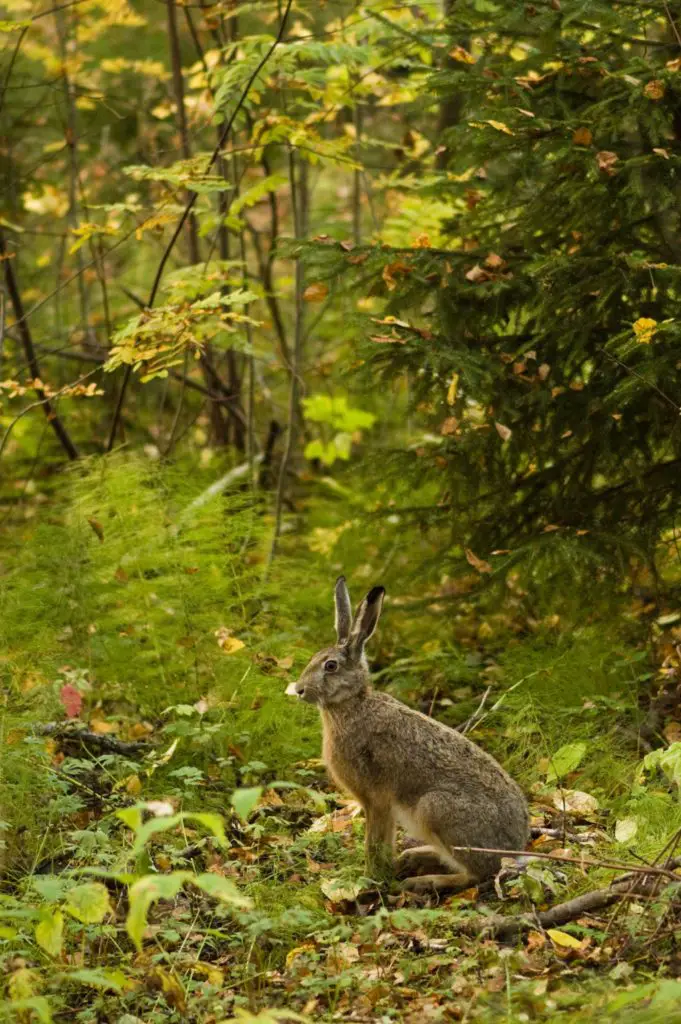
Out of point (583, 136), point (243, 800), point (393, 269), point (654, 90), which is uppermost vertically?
point (654, 90)

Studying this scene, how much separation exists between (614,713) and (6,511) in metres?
6.28

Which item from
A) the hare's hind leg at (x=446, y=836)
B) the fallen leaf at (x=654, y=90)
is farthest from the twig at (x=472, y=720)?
the fallen leaf at (x=654, y=90)

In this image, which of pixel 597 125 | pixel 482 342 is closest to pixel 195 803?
pixel 482 342

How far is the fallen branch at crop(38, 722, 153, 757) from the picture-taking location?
6.88m

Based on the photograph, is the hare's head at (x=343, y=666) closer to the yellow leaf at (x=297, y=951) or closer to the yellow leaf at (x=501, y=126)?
the yellow leaf at (x=297, y=951)

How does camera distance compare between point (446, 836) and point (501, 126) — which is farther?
point (501, 126)

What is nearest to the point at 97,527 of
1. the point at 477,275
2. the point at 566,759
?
the point at 477,275

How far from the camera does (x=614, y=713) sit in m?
7.02

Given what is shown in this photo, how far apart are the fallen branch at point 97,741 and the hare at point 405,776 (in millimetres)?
1403

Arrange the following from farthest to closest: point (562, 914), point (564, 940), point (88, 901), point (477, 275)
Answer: point (477, 275) < point (562, 914) < point (564, 940) < point (88, 901)

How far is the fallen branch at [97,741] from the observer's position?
688cm

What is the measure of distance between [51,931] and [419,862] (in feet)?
6.69

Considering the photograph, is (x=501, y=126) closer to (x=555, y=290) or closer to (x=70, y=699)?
(x=555, y=290)

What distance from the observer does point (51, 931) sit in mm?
4371
